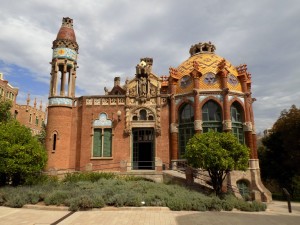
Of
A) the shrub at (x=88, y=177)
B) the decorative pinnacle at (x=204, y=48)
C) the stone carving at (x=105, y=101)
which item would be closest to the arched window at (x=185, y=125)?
the stone carving at (x=105, y=101)

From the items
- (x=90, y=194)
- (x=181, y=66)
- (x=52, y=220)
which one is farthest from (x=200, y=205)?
(x=181, y=66)

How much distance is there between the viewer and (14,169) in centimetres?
1583

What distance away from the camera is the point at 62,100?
24.1 m

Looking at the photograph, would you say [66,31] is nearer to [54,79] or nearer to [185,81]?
[54,79]

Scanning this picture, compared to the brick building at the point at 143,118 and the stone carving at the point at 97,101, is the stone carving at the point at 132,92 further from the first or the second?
the stone carving at the point at 97,101

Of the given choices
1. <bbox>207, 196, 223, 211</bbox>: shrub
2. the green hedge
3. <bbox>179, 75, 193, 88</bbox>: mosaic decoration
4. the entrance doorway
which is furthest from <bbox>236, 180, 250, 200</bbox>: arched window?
<bbox>179, 75, 193, 88</bbox>: mosaic decoration

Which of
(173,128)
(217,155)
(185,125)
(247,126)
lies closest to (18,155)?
(217,155)

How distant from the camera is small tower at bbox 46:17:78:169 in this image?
2297 cm

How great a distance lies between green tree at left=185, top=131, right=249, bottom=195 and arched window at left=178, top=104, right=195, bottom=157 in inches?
213

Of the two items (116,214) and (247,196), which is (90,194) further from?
(247,196)

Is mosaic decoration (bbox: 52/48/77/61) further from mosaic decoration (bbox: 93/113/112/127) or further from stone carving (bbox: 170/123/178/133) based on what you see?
stone carving (bbox: 170/123/178/133)

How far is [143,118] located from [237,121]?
901cm

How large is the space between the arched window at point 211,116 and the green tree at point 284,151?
6959 millimetres

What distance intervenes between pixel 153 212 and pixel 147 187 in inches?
137
